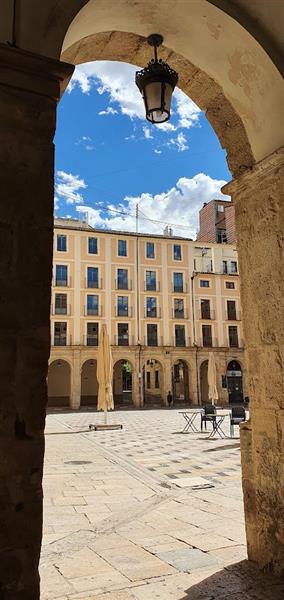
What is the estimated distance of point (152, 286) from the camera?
125 feet

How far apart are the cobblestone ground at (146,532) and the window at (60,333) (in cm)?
2546

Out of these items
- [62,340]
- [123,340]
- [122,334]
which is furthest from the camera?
[122,334]

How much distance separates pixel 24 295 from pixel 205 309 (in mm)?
37544

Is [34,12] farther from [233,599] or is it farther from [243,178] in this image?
[233,599]

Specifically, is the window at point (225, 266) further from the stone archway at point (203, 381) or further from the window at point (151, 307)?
the stone archway at point (203, 381)

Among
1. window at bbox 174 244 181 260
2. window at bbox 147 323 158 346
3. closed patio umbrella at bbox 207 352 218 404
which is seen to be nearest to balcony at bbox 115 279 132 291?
window at bbox 147 323 158 346

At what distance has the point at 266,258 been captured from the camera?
3.26 metres

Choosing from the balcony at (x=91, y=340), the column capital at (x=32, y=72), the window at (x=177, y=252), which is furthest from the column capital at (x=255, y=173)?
the window at (x=177, y=252)

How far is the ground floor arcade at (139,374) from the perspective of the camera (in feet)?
112

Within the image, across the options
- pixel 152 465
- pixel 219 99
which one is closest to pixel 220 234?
pixel 152 465

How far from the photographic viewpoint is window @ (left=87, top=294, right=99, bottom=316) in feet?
118

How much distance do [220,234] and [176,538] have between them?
144 feet

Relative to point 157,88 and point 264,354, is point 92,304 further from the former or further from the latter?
point 264,354

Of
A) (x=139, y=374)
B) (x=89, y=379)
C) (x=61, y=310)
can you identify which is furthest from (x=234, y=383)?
(x=61, y=310)
